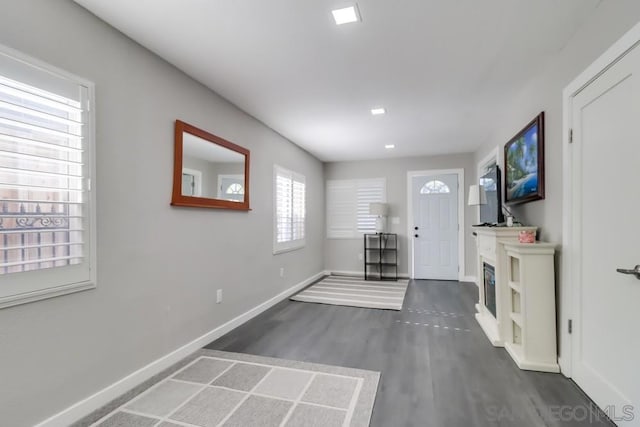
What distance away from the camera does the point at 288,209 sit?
4.85m

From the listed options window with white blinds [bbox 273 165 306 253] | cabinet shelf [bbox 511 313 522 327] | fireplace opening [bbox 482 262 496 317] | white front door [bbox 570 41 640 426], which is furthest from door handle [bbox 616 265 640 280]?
window with white blinds [bbox 273 165 306 253]

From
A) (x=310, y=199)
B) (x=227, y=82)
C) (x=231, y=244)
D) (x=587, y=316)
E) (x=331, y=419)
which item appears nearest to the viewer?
(x=331, y=419)

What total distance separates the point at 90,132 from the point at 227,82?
4.35ft

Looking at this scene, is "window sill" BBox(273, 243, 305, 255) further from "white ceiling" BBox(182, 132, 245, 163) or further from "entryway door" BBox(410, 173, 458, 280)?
"entryway door" BBox(410, 173, 458, 280)

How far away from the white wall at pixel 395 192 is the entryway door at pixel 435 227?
0.19 metres

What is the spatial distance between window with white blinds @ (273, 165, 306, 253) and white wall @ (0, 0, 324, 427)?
1.14 m

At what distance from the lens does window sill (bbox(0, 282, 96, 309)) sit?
1483mm

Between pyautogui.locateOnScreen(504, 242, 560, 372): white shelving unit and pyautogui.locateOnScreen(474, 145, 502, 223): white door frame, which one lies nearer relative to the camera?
pyautogui.locateOnScreen(504, 242, 560, 372): white shelving unit

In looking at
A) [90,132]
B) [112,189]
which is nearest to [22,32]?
[90,132]

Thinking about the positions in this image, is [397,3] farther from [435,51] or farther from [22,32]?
[22,32]

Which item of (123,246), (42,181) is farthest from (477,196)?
(42,181)

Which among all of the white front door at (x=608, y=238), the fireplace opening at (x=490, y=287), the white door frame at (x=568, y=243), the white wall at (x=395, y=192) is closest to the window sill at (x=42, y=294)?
the white front door at (x=608, y=238)

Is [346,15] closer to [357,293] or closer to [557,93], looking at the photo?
[557,93]

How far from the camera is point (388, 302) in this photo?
14.0ft
